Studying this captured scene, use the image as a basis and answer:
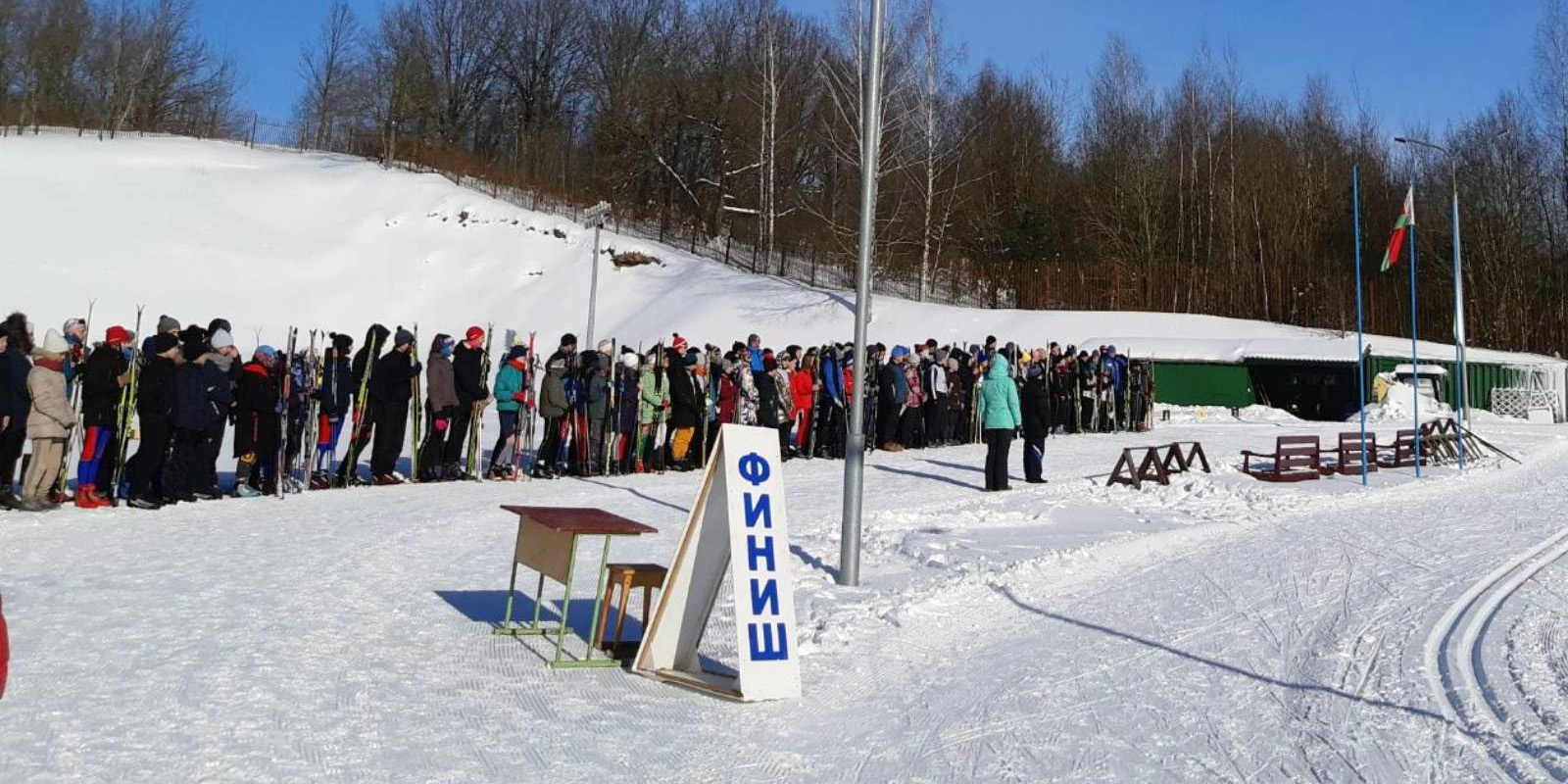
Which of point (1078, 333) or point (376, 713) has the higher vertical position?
point (1078, 333)

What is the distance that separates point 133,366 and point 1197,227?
5122cm

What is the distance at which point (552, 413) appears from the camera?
17.2m

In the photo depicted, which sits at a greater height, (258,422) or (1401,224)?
(1401,224)

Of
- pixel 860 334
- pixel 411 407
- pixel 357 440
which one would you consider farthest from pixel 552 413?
pixel 860 334

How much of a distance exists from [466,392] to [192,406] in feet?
12.6

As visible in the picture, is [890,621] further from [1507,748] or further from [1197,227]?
[1197,227]

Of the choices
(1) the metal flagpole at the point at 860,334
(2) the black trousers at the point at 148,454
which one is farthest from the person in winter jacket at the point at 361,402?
(1) the metal flagpole at the point at 860,334

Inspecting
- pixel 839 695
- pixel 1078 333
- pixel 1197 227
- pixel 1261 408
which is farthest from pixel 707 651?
pixel 1197 227

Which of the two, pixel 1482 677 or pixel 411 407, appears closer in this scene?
pixel 1482 677

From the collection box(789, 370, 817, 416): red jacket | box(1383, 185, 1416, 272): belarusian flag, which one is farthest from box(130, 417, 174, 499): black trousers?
box(1383, 185, 1416, 272): belarusian flag

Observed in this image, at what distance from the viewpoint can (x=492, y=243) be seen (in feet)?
152

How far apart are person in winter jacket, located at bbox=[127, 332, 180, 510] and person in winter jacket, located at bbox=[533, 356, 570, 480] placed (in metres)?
4.92

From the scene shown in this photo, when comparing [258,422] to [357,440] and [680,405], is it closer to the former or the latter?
[357,440]

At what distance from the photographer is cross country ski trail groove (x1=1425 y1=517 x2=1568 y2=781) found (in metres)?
5.73
